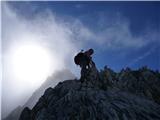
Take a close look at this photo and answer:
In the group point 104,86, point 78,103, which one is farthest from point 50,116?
point 104,86

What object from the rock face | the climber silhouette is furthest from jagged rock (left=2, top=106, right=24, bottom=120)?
the climber silhouette

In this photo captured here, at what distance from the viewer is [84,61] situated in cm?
2844

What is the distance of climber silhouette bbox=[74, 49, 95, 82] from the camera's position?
28328 millimetres

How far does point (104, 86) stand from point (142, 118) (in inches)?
318

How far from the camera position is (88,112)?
2241 cm

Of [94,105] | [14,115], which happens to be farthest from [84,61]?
[14,115]

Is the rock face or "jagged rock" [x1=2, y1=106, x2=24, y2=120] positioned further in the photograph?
"jagged rock" [x1=2, y1=106, x2=24, y2=120]

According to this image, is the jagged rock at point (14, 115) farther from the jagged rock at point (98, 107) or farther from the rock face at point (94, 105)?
the jagged rock at point (98, 107)

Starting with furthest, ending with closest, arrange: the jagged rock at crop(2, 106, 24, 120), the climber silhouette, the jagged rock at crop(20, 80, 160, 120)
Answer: the jagged rock at crop(2, 106, 24, 120) < the climber silhouette < the jagged rock at crop(20, 80, 160, 120)

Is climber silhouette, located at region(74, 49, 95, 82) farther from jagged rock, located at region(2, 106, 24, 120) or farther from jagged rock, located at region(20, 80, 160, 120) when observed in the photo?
jagged rock, located at region(2, 106, 24, 120)

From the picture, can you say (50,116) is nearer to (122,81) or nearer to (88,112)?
(88,112)

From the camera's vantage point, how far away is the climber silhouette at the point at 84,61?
28.3 metres

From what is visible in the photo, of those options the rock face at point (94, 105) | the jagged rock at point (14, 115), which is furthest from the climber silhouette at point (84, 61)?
the jagged rock at point (14, 115)

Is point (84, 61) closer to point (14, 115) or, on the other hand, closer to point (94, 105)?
point (94, 105)
